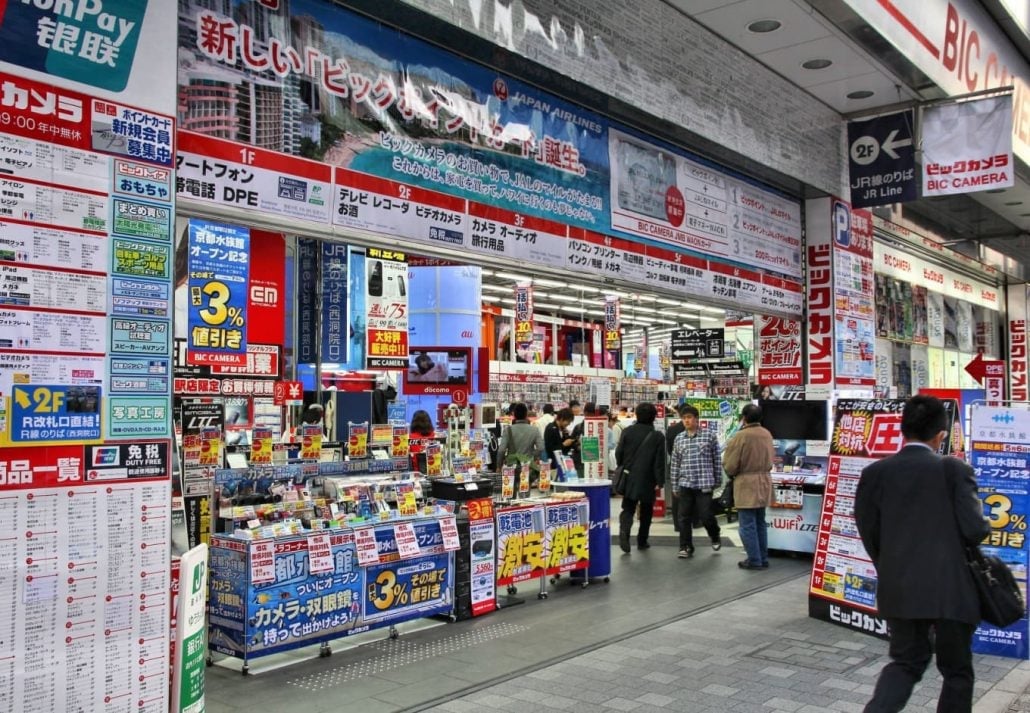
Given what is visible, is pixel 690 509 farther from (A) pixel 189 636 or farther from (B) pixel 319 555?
(A) pixel 189 636

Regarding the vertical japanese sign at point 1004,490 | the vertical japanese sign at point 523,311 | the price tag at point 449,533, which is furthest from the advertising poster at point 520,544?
the vertical japanese sign at point 523,311

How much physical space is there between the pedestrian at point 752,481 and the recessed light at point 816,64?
328cm

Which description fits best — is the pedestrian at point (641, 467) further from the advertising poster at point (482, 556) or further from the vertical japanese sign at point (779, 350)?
the advertising poster at point (482, 556)

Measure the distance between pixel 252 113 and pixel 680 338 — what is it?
10525 mm

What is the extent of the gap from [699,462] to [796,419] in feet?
4.74

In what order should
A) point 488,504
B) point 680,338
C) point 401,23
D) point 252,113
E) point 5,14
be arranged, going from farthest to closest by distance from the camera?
point 680,338, point 488,504, point 401,23, point 252,113, point 5,14

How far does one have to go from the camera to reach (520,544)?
6.79 m

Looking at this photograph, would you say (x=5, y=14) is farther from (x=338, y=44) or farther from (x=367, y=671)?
(x=367, y=671)

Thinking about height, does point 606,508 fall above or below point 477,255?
below

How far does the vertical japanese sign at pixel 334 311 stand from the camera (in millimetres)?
12539

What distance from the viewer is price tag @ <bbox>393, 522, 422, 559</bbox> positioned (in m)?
5.72

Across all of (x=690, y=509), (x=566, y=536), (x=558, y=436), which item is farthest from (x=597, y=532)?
(x=558, y=436)

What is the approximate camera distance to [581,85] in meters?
6.48

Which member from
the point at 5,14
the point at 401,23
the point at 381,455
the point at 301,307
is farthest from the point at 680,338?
the point at 5,14
